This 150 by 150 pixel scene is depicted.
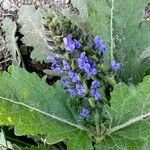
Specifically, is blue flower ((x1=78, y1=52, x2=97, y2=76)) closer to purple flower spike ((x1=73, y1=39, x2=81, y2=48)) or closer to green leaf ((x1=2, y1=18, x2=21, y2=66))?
purple flower spike ((x1=73, y1=39, x2=81, y2=48))

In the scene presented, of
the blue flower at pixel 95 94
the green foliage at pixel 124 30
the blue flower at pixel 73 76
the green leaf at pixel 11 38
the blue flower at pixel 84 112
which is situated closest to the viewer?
the blue flower at pixel 73 76

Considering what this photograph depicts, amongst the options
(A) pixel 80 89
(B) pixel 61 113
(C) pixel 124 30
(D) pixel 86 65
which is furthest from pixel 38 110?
(C) pixel 124 30

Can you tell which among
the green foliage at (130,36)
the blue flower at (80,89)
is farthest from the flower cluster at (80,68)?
the green foliage at (130,36)

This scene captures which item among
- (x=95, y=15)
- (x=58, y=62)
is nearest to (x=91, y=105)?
(x=58, y=62)

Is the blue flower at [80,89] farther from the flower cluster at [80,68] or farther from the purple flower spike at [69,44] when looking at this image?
the purple flower spike at [69,44]

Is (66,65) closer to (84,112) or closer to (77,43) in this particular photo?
(77,43)

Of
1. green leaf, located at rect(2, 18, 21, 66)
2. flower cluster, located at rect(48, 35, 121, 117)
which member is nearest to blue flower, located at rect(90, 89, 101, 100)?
flower cluster, located at rect(48, 35, 121, 117)
